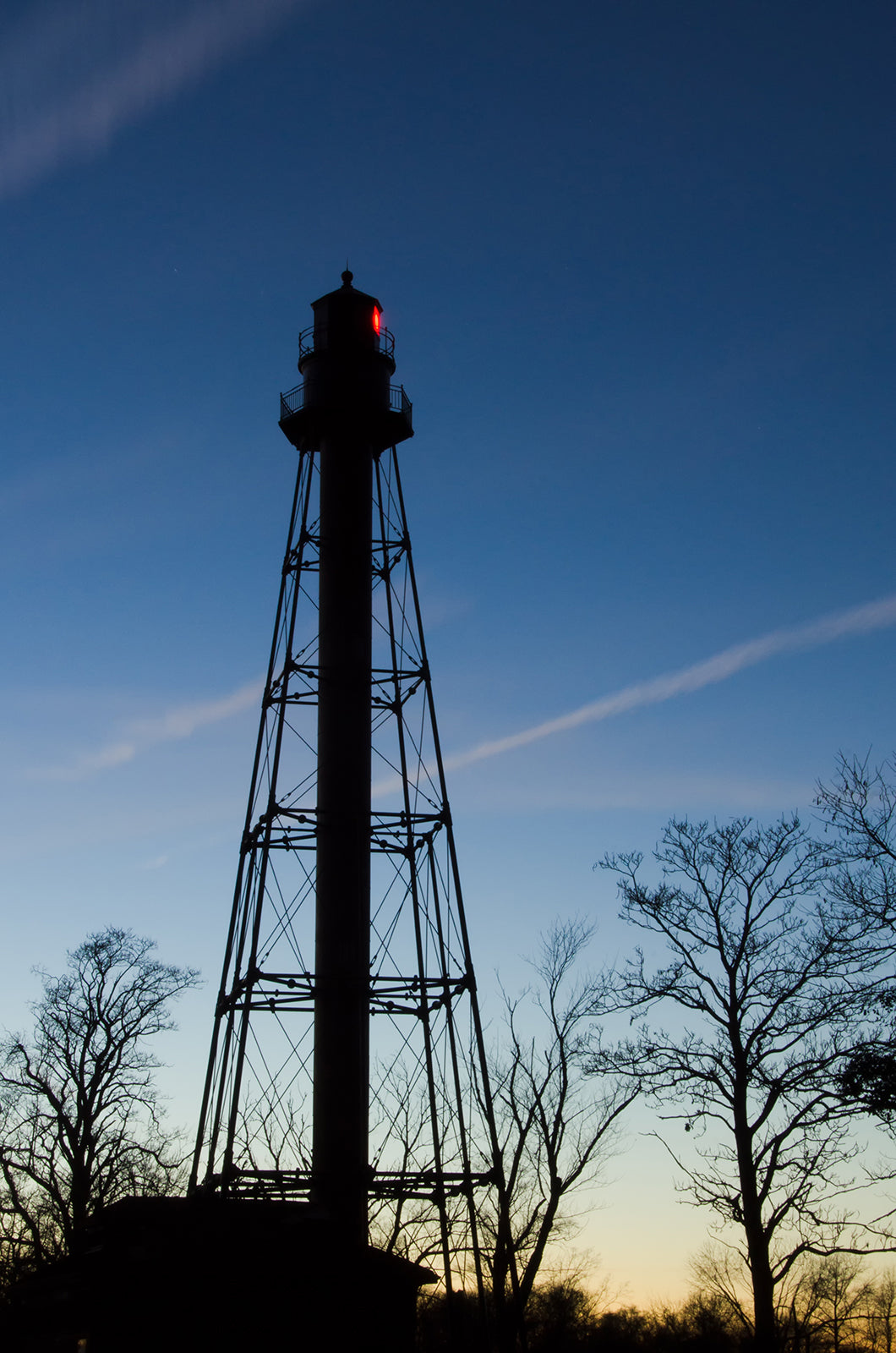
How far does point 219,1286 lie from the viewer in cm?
1511

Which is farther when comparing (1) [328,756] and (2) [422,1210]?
(2) [422,1210]

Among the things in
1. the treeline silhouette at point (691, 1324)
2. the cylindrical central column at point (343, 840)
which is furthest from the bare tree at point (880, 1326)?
the cylindrical central column at point (343, 840)

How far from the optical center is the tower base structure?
14.9m

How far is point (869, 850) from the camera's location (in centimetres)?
1905

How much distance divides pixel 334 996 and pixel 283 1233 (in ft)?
10.2

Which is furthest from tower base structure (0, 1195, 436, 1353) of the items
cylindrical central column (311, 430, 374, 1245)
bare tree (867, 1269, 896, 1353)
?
bare tree (867, 1269, 896, 1353)

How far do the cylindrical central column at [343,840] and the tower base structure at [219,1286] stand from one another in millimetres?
813

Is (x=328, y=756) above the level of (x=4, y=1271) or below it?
above

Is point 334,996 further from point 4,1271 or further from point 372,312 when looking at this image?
point 4,1271

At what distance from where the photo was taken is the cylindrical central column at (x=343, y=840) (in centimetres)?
1678

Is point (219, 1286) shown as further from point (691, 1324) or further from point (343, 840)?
point (691, 1324)

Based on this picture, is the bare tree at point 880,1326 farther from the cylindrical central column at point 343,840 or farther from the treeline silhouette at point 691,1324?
the cylindrical central column at point 343,840

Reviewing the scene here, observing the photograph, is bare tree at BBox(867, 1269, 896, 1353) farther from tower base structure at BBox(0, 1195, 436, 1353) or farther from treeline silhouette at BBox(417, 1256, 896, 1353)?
tower base structure at BBox(0, 1195, 436, 1353)

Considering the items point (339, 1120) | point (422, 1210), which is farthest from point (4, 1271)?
point (339, 1120)
